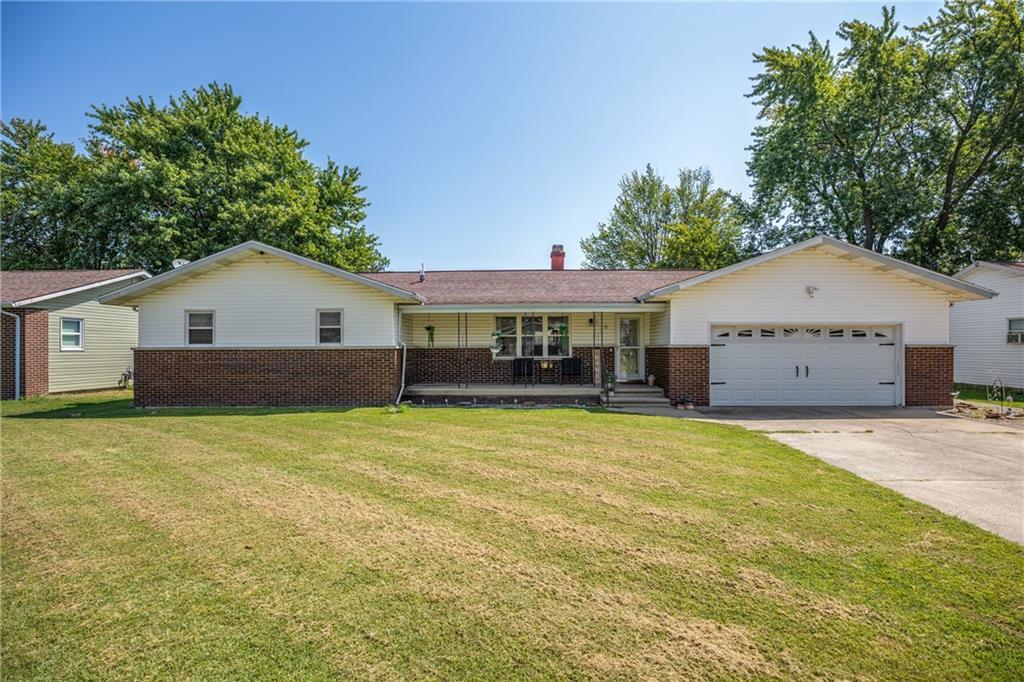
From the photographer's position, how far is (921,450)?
312 inches

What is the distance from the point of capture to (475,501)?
5277 millimetres

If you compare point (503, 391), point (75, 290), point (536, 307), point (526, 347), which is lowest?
point (503, 391)

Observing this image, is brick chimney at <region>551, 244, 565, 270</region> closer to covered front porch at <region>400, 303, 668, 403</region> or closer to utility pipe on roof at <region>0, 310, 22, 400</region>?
covered front porch at <region>400, 303, 668, 403</region>

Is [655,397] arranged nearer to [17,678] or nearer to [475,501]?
[475,501]

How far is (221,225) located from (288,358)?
14.3 meters

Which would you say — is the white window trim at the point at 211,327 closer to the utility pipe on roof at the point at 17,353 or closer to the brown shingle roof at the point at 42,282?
the brown shingle roof at the point at 42,282

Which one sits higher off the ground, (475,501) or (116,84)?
(116,84)

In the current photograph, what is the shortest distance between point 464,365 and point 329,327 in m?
4.14

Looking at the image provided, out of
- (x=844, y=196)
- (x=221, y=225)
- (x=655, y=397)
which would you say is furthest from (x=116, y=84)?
(x=844, y=196)

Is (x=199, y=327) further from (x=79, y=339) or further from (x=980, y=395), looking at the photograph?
(x=980, y=395)

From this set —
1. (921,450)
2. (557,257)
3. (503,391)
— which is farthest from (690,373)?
(557,257)

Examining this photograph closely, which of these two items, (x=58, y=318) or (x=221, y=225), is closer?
(x=58, y=318)

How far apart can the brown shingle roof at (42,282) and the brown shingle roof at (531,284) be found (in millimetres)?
10081

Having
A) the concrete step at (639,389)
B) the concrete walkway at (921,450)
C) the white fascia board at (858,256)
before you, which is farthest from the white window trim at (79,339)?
the white fascia board at (858,256)
